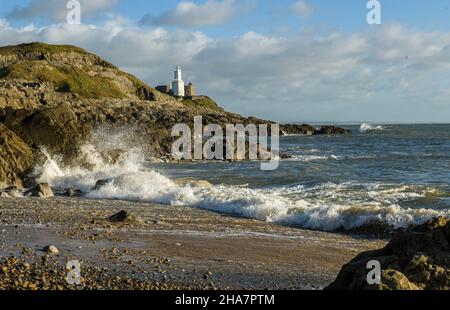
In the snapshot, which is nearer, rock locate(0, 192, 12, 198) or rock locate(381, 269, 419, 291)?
rock locate(381, 269, 419, 291)

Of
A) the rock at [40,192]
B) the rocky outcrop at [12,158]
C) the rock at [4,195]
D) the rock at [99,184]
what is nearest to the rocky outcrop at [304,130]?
the rocky outcrop at [12,158]

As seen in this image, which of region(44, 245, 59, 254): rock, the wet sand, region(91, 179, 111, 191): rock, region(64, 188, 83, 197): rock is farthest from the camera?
region(91, 179, 111, 191): rock

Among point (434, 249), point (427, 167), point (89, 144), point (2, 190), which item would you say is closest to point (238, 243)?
point (434, 249)

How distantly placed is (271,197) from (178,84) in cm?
11495

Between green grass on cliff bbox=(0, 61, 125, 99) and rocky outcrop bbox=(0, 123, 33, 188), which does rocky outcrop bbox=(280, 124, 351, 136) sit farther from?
rocky outcrop bbox=(0, 123, 33, 188)

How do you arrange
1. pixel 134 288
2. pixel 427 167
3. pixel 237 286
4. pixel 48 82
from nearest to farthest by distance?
pixel 134 288
pixel 237 286
pixel 427 167
pixel 48 82

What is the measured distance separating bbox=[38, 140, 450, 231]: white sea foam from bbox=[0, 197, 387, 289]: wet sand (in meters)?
1.15

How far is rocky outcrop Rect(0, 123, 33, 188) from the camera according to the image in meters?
22.2

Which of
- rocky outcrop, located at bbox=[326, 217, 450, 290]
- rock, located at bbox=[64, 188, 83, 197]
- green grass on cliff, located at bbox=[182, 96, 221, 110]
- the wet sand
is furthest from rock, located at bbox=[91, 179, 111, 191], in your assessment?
green grass on cliff, located at bbox=[182, 96, 221, 110]

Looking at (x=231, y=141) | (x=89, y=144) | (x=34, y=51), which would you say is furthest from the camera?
(x=34, y=51)

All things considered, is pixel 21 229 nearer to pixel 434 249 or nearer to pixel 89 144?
pixel 434 249

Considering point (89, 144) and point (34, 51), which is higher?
point (34, 51)

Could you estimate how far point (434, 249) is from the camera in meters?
6.85
